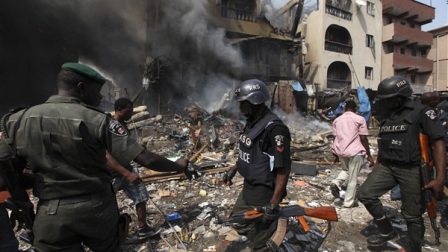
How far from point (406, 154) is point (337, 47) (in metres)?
20.1

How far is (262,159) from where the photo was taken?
2.06 meters

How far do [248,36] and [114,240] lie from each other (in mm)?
14976

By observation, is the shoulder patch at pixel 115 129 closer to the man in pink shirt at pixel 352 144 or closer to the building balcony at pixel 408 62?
the man in pink shirt at pixel 352 144

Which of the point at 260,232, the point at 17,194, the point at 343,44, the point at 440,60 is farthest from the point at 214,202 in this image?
the point at 440,60

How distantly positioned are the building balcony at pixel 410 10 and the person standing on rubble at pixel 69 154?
2789cm

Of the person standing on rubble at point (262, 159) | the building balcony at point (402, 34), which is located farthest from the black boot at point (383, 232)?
the building balcony at point (402, 34)

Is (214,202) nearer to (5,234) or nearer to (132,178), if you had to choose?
(132,178)

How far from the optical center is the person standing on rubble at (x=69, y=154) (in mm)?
1389

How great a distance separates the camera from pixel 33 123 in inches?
54.7

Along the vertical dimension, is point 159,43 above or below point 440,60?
below

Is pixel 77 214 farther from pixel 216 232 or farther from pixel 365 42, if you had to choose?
pixel 365 42

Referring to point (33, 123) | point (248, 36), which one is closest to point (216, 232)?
point (33, 123)

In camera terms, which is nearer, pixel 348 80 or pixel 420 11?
pixel 348 80

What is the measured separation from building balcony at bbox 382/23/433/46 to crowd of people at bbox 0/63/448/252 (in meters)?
24.0
